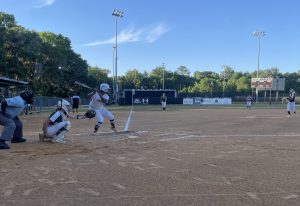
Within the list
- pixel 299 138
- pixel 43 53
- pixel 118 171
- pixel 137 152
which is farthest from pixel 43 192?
pixel 43 53

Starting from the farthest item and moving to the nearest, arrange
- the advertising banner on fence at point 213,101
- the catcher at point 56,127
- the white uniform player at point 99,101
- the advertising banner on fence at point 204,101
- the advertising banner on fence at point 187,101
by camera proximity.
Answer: the advertising banner on fence at point 213,101 → the advertising banner on fence at point 204,101 → the advertising banner on fence at point 187,101 → the white uniform player at point 99,101 → the catcher at point 56,127

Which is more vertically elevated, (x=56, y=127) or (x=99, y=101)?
(x=99, y=101)

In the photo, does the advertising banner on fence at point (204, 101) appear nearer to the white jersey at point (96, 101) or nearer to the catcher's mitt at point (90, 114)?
the white jersey at point (96, 101)

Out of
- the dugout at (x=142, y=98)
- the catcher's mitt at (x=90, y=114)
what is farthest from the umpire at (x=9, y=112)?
the dugout at (x=142, y=98)

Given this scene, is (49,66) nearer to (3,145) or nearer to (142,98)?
(142,98)

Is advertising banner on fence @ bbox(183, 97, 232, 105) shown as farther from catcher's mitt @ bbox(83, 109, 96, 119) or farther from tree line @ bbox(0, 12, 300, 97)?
catcher's mitt @ bbox(83, 109, 96, 119)

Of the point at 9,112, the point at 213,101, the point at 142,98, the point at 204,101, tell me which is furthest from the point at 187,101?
the point at 9,112

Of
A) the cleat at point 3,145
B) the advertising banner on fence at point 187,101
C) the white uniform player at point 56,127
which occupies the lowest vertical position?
the advertising banner on fence at point 187,101

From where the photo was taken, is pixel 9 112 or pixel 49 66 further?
pixel 49 66

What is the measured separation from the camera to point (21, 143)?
11.6 metres

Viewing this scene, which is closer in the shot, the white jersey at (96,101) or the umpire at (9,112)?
the umpire at (9,112)

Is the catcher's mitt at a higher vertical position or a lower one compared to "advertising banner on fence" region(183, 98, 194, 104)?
higher

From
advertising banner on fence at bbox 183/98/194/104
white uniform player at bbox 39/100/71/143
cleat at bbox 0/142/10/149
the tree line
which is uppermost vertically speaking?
the tree line

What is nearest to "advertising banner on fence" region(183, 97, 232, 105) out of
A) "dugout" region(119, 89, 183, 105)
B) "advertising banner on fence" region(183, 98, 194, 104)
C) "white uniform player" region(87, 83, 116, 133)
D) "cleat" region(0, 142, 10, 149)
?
"advertising banner on fence" region(183, 98, 194, 104)
